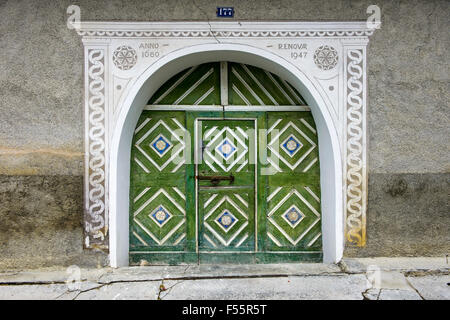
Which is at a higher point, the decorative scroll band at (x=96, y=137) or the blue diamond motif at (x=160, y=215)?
the decorative scroll band at (x=96, y=137)

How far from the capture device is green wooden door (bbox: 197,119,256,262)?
3504 mm

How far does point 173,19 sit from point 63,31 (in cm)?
110

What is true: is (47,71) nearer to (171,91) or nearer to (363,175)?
(171,91)

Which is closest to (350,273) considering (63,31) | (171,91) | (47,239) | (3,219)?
(171,91)

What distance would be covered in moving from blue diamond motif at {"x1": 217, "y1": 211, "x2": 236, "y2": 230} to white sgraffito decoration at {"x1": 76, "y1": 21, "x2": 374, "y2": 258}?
1106 mm

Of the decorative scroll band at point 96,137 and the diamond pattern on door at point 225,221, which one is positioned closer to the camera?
the decorative scroll band at point 96,137

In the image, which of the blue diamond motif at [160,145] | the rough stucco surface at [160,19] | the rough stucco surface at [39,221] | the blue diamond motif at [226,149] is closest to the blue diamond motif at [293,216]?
the rough stucco surface at [160,19]

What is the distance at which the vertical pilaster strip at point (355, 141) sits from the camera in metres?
3.10

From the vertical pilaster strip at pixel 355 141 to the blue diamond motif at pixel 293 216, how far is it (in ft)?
1.79

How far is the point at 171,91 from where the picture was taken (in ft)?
11.5

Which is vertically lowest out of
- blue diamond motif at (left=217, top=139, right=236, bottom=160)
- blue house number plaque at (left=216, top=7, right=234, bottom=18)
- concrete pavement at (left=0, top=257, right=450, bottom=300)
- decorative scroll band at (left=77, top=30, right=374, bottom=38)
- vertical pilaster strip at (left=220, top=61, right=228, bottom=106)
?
concrete pavement at (left=0, top=257, right=450, bottom=300)

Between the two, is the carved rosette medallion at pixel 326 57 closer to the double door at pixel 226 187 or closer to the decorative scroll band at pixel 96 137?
the double door at pixel 226 187

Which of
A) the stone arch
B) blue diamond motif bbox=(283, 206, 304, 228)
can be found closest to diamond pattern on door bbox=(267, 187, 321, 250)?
blue diamond motif bbox=(283, 206, 304, 228)

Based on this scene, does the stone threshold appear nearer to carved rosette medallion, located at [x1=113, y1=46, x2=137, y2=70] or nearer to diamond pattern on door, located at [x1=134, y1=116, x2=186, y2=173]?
diamond pattern on door, located at [x1=134, y1=116, x2=186, y2=173]
